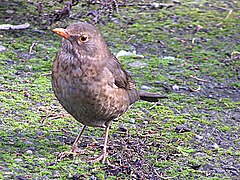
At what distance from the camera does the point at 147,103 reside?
6.21 m

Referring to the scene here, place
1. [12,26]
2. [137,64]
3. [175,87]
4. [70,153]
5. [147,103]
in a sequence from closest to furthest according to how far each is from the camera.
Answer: [70,153]
[147,103]
[175,87]
[137,64]
[12,26]

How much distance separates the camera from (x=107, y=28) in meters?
8.00

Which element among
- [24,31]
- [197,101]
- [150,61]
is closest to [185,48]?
[150,61]

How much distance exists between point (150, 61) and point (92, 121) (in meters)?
2.66

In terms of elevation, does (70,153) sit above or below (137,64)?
above

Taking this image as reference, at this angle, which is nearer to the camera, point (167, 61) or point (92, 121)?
point (92, 121)

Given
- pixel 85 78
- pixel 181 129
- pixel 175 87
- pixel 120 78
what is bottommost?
pixel 175 87

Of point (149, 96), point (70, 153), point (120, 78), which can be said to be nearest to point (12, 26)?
point (149, 96)

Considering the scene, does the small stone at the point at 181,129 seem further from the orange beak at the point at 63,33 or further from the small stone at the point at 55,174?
the orange beak at the point at 63,33

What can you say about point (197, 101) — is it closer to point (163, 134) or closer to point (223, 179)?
point (163, 134)

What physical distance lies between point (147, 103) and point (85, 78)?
1.88 metres

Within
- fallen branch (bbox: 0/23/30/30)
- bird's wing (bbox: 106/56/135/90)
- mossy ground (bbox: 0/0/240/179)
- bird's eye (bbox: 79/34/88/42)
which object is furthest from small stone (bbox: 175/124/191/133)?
fallen branch (bbox: 0/23/30/30)

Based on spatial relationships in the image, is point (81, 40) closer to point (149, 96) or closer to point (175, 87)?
point (149, 96)

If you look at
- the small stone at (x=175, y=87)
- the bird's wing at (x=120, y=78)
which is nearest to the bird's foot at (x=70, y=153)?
the bird's wing at (x=120, y=78)
